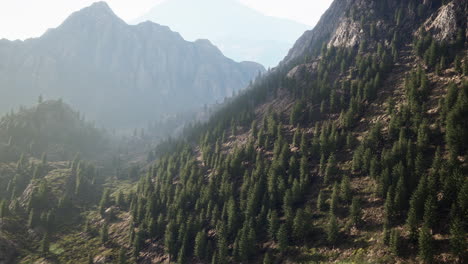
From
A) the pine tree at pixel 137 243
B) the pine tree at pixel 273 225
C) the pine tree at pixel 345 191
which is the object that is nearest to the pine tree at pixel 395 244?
the pine tree at pixel 345 191

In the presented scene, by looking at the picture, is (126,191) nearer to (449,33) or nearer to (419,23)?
(449,33)

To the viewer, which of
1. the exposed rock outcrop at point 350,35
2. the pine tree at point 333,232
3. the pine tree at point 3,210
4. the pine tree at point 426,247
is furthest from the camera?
the exposed rock outcrop at point 350,35

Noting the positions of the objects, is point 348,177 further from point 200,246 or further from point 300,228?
point 200,246

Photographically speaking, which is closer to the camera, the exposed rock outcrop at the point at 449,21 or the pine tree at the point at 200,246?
the pine tree at the point at 200,246

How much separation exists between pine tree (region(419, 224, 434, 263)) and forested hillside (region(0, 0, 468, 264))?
0.17m

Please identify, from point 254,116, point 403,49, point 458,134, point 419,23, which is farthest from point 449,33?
point 254,116

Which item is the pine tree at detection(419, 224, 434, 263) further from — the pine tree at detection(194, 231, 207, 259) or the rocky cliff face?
the rocky cliff face

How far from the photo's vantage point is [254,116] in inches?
6964

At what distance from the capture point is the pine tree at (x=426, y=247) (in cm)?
5206

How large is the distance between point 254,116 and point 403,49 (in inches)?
3421

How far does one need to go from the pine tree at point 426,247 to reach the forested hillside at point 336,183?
174 millimetres

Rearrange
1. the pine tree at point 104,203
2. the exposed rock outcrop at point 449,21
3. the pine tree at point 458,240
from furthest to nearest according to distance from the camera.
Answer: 1. the pine tree at point 104,203
2. the exposed rock outcrop at point 449,21
3. the pine tree at point 458,240

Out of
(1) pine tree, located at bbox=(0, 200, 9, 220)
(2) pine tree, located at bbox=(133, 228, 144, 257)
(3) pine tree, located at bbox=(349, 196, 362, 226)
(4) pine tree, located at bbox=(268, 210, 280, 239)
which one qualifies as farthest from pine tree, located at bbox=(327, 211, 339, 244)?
(1) pine tree, located at bbox=(0, 200, 9, 220)

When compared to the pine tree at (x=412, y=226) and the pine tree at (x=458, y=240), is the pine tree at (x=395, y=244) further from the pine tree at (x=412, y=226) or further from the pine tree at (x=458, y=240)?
the pine tree at (x=458, y=240)
